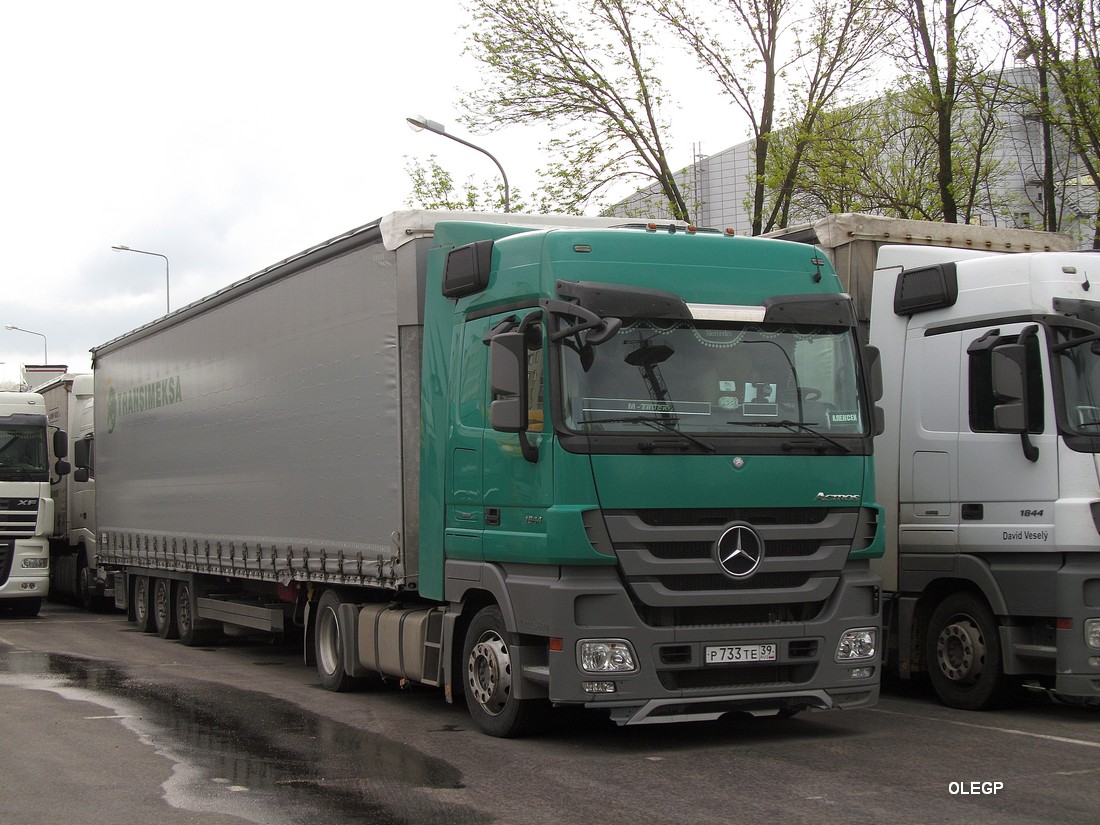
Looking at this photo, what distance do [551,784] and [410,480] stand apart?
315cm

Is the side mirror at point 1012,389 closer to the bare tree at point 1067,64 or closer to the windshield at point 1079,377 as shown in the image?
the windshield at point 1079,377

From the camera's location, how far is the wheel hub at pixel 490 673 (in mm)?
8602

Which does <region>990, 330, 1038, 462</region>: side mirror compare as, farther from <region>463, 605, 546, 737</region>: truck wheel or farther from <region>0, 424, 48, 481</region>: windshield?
<region>0, 424, 48, 481</region>: windshield

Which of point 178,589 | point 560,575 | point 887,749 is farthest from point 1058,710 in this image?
point 178,589

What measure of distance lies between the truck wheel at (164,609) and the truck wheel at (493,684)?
8873 millimetres

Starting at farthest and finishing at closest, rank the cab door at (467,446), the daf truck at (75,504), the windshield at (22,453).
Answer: the daf truck at (75,504)
the windshield at (22,453)
the cab door at (467,446)

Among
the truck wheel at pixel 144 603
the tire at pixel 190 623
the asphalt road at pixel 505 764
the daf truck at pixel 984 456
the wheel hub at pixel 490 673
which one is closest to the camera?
the asphalt road at pixel 505 764

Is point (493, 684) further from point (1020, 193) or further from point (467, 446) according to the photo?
point (1020, 193)

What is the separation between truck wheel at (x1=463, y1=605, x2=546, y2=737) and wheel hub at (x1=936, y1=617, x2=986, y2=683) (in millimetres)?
3397

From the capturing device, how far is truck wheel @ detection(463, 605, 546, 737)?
855cm

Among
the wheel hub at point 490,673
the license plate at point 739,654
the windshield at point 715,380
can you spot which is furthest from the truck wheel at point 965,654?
the wheel hub at point 490,673

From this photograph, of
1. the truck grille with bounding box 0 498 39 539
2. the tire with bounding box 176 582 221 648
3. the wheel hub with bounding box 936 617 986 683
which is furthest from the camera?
the truck grille with bounding box 0 498 39 539

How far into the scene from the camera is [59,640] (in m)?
17.2

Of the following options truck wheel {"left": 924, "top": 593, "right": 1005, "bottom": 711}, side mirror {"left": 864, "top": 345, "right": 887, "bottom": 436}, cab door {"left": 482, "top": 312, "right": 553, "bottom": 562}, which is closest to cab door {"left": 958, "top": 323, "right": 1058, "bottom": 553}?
truck wheel {"left": 924, "top": 593, "right": 1005, "bottom": 711}
